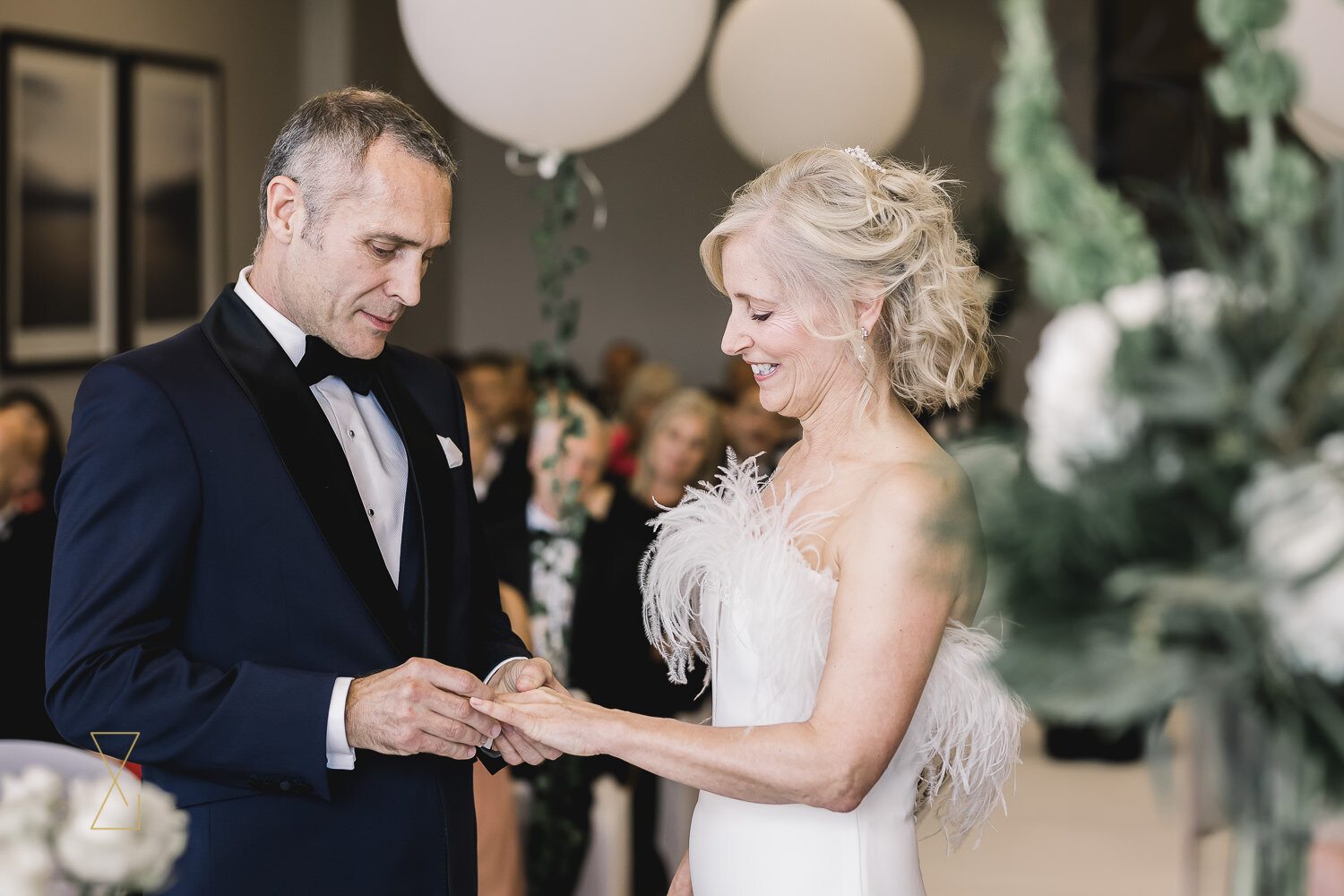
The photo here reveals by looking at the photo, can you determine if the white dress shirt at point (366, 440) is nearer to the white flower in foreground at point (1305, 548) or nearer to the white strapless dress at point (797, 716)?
the white strapless dress at point (797, 716)

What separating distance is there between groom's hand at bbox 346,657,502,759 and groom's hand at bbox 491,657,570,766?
168mm

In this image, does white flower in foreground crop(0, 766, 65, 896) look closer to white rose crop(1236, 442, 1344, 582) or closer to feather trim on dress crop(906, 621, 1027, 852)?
white rose crop(1236, 442, 1344, 582)

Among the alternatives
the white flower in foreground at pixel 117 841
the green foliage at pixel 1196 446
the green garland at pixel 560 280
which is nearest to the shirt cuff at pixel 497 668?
the white flower in foreground at pixel 117 841

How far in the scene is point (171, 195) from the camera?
628 cm

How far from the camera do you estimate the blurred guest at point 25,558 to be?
3.53 m

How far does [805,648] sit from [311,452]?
71 cm

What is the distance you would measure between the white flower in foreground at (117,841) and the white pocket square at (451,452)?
97 centimetres

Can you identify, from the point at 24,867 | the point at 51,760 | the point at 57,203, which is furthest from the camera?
the point at 57,203

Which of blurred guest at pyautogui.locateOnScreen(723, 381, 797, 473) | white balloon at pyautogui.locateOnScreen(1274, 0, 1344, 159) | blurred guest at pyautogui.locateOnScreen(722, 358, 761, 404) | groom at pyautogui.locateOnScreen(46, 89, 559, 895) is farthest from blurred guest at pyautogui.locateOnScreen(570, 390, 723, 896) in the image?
blurred guest at pyautogui.locateOnScreen(722, 358, 761, 404)

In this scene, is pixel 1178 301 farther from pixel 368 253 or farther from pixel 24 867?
pixel 368 253

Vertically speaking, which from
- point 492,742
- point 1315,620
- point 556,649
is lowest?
point 556,649

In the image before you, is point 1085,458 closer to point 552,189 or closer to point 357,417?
point 357,417

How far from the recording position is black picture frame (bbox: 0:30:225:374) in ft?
18.1

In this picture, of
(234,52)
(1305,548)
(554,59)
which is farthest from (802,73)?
(234,52)
